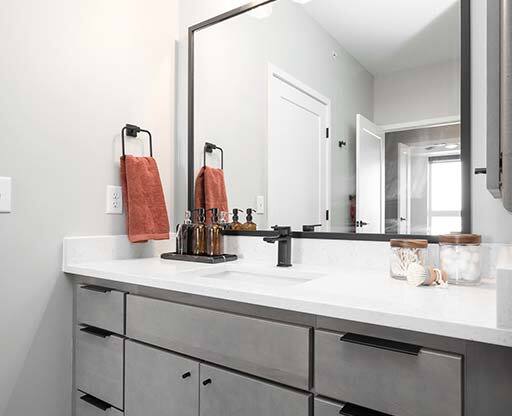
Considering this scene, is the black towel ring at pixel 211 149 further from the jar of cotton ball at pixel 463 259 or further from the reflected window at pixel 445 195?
the jar of cotton ball at pixel 463 259

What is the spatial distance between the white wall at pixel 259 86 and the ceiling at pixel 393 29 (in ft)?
0.15

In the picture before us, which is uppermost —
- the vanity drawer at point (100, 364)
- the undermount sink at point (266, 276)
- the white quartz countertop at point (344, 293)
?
the white quartz countertop at point (344, 293)

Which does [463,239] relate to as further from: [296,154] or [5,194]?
[5,194]

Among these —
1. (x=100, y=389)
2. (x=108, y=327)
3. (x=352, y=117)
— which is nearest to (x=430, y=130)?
(x=352, y=117)

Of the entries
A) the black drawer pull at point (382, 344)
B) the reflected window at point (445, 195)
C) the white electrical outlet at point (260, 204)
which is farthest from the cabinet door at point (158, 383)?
the reflected window at point (445, 195)

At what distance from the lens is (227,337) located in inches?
39.9

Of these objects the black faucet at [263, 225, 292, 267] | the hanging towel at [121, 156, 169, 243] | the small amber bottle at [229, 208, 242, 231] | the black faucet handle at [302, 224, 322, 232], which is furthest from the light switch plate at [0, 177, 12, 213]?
the black faucet handle at [302, 224, 322, 232]

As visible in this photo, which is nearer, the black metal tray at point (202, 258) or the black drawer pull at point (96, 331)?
the black drawer pull at point (96, 331)

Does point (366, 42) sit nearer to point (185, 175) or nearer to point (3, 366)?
point (185, 175)

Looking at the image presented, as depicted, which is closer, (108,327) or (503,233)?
(503,233)

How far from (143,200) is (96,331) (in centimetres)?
56

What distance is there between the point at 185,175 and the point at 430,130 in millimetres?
1151

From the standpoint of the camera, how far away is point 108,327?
52.8 inches

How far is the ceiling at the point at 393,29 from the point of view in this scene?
4.09 ft
